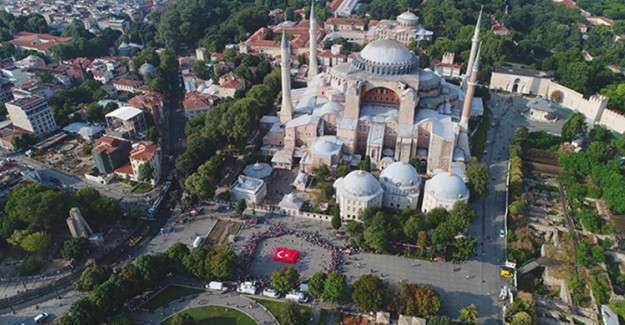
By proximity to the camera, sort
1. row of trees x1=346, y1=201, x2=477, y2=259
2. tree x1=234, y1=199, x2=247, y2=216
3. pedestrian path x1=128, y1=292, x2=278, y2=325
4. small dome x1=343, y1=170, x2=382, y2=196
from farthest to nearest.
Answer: tree x1=234, y1=199, x2=247, y2=216
small dome x1=343, y1=170, x2=382, y2=196
row of trees x1=346, y1=201, x2=477, y2=259
pedestrian path x1=128, y1=292, x2=278, y2=325

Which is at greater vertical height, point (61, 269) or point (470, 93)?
point (470, 93)

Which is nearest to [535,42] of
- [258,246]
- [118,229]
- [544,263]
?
[544,263]

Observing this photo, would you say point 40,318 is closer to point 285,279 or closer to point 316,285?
point 285,279

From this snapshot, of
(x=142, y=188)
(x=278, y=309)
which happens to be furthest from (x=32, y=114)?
(x=278, y=309)

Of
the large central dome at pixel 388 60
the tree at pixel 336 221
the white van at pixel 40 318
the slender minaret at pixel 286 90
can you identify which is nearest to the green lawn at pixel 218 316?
the white van at pixel 40 318

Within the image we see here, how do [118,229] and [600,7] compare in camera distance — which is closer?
[118,229]

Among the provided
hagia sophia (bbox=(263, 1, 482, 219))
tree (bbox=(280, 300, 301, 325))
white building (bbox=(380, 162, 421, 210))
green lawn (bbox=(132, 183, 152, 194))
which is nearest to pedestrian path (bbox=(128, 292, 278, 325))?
tree (bbox=(280, 300, 301, 325))

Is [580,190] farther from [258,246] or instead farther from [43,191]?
[43,191]

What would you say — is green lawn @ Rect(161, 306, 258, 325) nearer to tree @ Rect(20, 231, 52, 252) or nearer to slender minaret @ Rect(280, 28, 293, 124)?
tree @ Rect(20, 231, 52, 252)
